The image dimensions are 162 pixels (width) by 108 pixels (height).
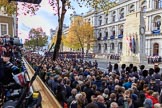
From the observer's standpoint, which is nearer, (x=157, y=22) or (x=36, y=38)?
(x=157, y=22)

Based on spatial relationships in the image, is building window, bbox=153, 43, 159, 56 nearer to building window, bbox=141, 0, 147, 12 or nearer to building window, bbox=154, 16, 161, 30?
building window, bbox=154, 16, 161, 30

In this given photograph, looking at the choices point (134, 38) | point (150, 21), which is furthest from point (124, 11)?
Answer: point (134, 38)

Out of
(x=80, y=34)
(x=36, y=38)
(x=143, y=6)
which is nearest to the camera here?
(x=143, y=6)

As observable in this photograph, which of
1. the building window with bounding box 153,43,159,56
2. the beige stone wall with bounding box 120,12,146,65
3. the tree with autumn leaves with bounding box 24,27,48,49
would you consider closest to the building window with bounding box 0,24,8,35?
the beige stone wall with bounding box 120,12,146,65

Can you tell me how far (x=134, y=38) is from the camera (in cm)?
3164

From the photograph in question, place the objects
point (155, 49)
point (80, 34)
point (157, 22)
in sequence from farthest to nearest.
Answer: point (80, 34) → point (157, 22) → point (155, 49)

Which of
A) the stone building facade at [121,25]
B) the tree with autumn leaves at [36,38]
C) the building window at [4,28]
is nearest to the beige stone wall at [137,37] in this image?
the stone building facade at [121,25]

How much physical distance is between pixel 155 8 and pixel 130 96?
53.6 meters

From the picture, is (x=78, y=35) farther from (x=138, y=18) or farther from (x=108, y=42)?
(x=138, y=18)

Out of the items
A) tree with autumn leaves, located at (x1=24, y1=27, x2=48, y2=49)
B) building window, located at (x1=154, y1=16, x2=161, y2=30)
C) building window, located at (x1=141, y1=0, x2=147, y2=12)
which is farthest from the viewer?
tree with autumn leaves, located at (x1=24, y1=27, x2=48, y2=49)

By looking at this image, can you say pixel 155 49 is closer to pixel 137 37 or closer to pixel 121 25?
pixel 121 25

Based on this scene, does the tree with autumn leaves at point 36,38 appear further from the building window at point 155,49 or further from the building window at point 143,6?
the building window at point 155,49

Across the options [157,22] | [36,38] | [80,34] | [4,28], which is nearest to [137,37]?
[4,28]

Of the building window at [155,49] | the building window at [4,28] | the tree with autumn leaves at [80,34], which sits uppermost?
the tree with autumn leaves at [80,34]
